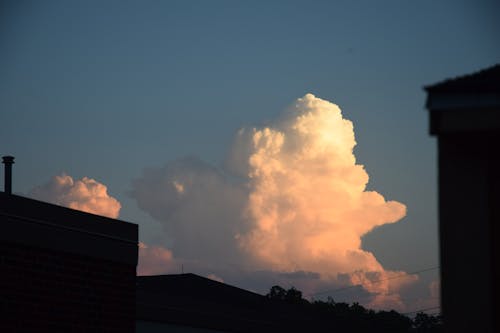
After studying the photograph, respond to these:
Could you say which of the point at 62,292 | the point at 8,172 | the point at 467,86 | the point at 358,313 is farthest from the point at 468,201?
the point at 358,313

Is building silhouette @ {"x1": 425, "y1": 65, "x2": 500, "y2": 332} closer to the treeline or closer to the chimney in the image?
the chimney

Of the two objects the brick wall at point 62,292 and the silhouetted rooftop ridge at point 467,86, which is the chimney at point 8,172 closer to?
the brick wall at point 62,292

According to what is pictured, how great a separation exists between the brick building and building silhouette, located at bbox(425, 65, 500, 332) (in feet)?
28.1

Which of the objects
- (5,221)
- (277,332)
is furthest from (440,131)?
(277,332)

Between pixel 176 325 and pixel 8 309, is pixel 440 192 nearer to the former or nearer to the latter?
pixel 8 309

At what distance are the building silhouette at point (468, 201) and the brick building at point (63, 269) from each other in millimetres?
8579

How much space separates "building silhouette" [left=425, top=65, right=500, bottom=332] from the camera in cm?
873

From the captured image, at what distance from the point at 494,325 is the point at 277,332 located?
28.1 metres

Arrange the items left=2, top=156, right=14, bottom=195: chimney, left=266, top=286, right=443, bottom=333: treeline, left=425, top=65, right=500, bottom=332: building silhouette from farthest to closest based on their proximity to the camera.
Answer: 1. left=266, top=286, right=443, bottom=333: treeline
2. left=2, top=156, right=14, bottom=195: chimney
3. left=425, top=65, right=500, bottom=332: building silhouette

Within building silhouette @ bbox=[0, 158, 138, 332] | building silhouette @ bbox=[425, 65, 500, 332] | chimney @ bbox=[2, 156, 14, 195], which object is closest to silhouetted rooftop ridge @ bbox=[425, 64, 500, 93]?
building silhouette @ bbox=[425, 65, 500, 332]

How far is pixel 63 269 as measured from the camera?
627 inches

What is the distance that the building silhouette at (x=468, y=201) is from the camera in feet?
28.6

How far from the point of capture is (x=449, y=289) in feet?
28.8

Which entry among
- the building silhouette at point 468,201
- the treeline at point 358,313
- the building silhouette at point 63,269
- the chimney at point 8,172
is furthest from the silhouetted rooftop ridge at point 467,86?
the treeline at point 358,313
